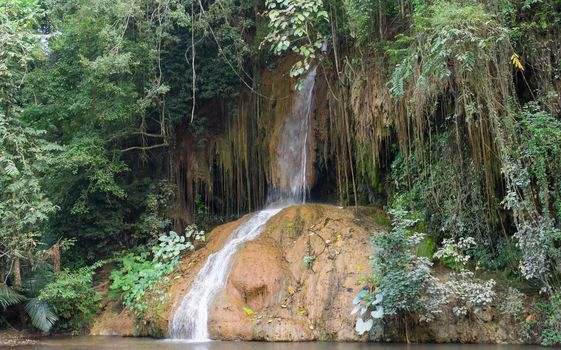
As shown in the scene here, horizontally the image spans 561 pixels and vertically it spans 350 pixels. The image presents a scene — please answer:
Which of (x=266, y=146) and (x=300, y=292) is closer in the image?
(x=300, y=292)

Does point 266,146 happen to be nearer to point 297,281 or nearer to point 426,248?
point 297,281

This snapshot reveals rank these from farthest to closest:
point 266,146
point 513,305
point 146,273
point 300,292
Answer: point 266,146 → point 146,273 → point 300,292 → point 513,305

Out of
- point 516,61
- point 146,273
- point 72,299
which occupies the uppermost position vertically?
point 516,61

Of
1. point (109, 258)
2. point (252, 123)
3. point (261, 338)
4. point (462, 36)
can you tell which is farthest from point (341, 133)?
point (109, 258)

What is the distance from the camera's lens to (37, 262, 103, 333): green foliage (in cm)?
1191

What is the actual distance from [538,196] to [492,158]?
1.17 metres

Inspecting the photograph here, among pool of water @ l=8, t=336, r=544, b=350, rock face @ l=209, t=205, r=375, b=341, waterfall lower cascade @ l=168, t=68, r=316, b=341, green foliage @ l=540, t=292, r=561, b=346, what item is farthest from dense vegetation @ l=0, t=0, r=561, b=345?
rock face @ l=209, t=205, r=375, b=341

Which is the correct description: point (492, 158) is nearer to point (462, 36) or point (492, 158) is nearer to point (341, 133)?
point (462, 36)

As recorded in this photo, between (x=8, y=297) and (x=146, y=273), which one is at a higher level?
(x=146, y=273)

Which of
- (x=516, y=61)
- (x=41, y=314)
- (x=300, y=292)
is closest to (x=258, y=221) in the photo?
(x=300, y=292)

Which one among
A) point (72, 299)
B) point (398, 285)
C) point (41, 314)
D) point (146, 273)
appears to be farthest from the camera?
point (146, 273)

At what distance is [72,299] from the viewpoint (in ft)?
40.4

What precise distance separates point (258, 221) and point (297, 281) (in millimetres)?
2886

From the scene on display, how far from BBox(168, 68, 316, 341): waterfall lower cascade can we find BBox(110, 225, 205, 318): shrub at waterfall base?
2.59 ft
